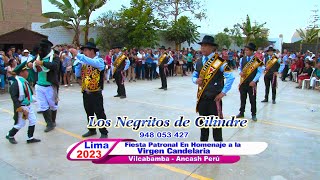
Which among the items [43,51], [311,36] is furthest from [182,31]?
[43,51]

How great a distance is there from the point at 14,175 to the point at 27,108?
151 cm

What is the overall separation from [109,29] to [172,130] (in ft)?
46.7

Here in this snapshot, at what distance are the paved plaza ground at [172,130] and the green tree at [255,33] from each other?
24.9 metres

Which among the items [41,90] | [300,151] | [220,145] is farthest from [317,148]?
[41,90]

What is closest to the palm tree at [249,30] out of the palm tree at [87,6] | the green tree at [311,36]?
the green tree at [311,36]

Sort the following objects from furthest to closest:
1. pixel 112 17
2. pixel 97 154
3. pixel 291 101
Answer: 1. pixel 112 17
2. pixel 291 101
3. pixel 97 154

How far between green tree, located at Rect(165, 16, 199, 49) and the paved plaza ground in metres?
14.5

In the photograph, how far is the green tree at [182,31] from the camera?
24594 mm

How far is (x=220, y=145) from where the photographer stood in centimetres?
504

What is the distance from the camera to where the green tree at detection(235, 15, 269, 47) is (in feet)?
112

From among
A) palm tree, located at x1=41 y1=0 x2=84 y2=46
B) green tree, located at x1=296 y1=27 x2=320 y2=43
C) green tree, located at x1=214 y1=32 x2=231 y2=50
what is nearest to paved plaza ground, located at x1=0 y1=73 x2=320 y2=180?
palm tree, located at x1=41 y1=0 x2=84 y2=46

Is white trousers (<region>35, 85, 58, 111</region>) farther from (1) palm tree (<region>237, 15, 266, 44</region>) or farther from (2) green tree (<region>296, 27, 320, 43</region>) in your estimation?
(2) green tree (<region>296, 27, 320, 43</region>)

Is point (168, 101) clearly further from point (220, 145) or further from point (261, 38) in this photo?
point (261, 38)

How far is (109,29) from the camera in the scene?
1986 cm
